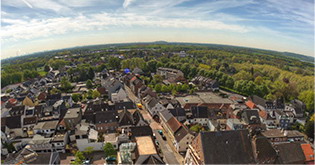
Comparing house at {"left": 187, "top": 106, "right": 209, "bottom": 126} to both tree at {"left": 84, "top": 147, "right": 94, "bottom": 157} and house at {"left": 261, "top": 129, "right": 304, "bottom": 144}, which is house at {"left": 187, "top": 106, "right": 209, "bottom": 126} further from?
tree at {"left": 84, "top": 147, "right": 94, "bottom": 157}

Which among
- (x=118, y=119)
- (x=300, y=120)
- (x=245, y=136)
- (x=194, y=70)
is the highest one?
(x=194, y=70)

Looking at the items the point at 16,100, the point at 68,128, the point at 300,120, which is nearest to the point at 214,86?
the point at 300,120

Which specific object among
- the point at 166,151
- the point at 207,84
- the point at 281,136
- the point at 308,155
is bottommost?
the point at 166,151

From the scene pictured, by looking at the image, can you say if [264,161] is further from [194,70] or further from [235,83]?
[194,70]

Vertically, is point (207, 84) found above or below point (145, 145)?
above

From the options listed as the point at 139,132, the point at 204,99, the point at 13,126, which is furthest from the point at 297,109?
the point at 13,126

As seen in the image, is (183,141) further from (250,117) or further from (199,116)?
(250,117)
